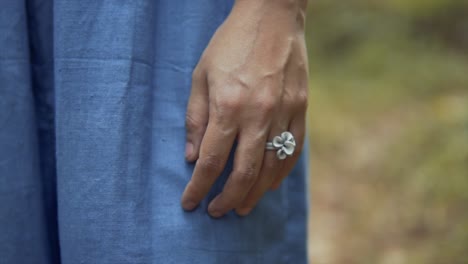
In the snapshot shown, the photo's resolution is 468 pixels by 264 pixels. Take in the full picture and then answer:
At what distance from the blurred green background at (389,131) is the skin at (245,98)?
5.43 feet

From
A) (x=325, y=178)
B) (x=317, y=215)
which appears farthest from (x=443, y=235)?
(x=325, y=178)

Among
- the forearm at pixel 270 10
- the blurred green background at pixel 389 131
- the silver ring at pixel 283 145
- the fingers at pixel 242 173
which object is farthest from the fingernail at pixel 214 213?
the blurred green background at pixel 389 131

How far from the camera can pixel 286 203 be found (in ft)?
3.84

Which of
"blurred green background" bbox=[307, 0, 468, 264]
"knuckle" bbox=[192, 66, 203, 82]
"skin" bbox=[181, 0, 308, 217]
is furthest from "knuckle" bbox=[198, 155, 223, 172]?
"blurred green background" bbox=[307, 0, 468, 264]

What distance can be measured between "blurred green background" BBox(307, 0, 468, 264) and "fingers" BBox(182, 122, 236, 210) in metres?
1.68

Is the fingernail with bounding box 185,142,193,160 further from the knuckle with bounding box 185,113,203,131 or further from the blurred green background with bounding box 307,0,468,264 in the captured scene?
the blurred green background with bounding box 307,0,468,264

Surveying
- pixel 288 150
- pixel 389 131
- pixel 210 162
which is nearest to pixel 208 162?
pixel 210 162

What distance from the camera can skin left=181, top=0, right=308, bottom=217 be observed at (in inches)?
37.4

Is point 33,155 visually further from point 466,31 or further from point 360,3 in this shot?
point 360,3

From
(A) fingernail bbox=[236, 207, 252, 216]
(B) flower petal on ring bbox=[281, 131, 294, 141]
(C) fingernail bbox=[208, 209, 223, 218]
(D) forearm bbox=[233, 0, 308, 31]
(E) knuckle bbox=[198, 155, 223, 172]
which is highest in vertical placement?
(D) forearm bbox=[233, 0, 308, 31]

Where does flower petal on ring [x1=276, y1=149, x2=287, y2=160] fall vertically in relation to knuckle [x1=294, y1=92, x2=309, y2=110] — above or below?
below

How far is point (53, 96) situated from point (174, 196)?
8.3 inches

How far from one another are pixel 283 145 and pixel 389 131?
8.80 feet

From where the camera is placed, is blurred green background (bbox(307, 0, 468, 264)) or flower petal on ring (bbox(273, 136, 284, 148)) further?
blurred green background (bbox(307, 0, 468, 264))
